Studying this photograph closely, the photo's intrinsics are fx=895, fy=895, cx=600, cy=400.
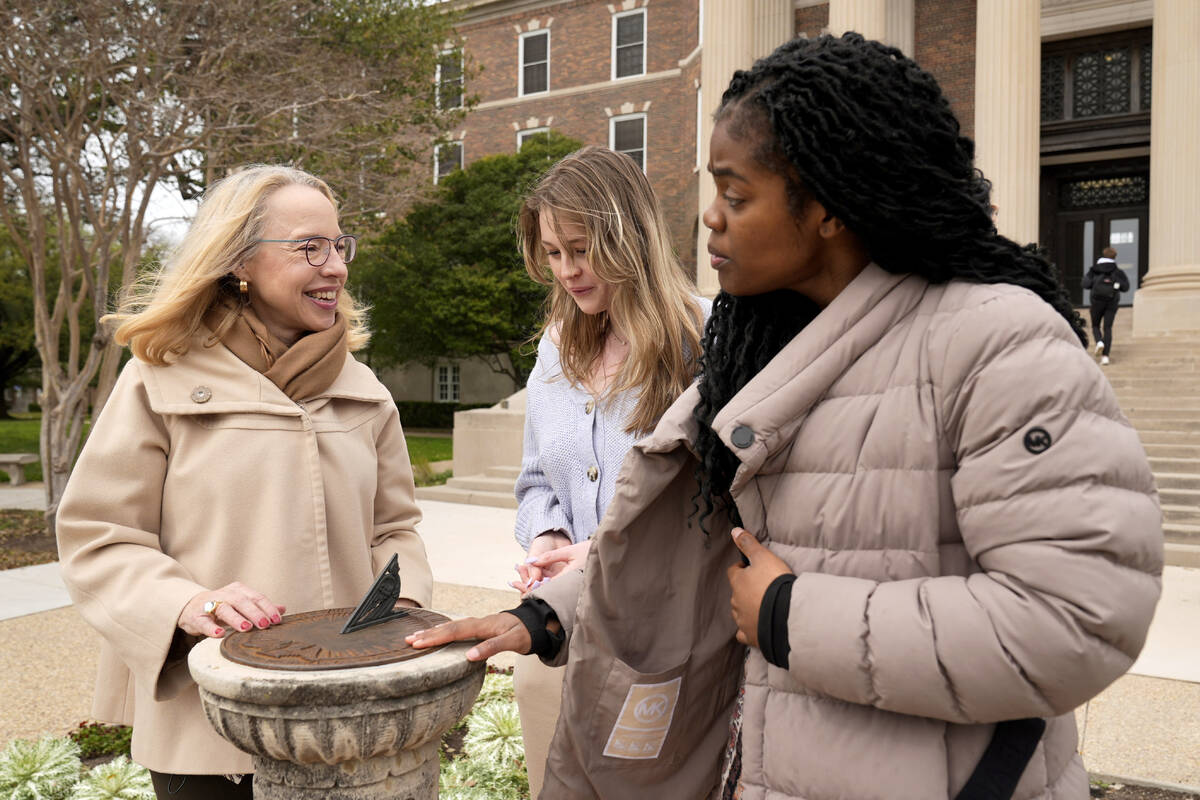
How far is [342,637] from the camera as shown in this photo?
1911mm

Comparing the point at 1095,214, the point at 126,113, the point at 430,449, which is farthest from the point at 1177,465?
the point at 430,449

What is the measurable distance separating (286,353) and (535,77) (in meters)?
32.0

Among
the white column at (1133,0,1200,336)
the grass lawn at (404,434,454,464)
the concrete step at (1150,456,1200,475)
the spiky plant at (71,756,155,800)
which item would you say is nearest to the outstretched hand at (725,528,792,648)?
the spiky plant at (71,756,155,800)

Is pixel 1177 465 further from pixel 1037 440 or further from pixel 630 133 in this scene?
pixel 630 133

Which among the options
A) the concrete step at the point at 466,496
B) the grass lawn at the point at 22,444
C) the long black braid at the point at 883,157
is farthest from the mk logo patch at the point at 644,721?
the grass lawn at the point at 22,444

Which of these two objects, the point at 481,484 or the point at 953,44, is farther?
the point at 953,44

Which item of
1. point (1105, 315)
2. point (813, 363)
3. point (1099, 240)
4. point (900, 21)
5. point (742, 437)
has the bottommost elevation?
point (742, 437)

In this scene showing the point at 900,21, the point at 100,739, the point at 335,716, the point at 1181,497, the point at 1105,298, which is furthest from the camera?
the point at 900,21

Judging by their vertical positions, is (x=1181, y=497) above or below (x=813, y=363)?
below

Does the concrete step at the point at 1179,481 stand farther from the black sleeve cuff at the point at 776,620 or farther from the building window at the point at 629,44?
the building window at the point at 629,44

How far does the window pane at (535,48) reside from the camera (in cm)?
3198

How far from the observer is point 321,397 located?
2.39 metres

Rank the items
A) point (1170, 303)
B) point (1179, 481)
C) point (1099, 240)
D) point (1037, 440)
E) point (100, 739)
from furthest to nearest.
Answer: point (1099, 240)
point (1170, 303)
point (1179, 481)
point (100, 739)
point (1037, 440)

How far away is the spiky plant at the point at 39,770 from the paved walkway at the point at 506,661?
1.92 feet
